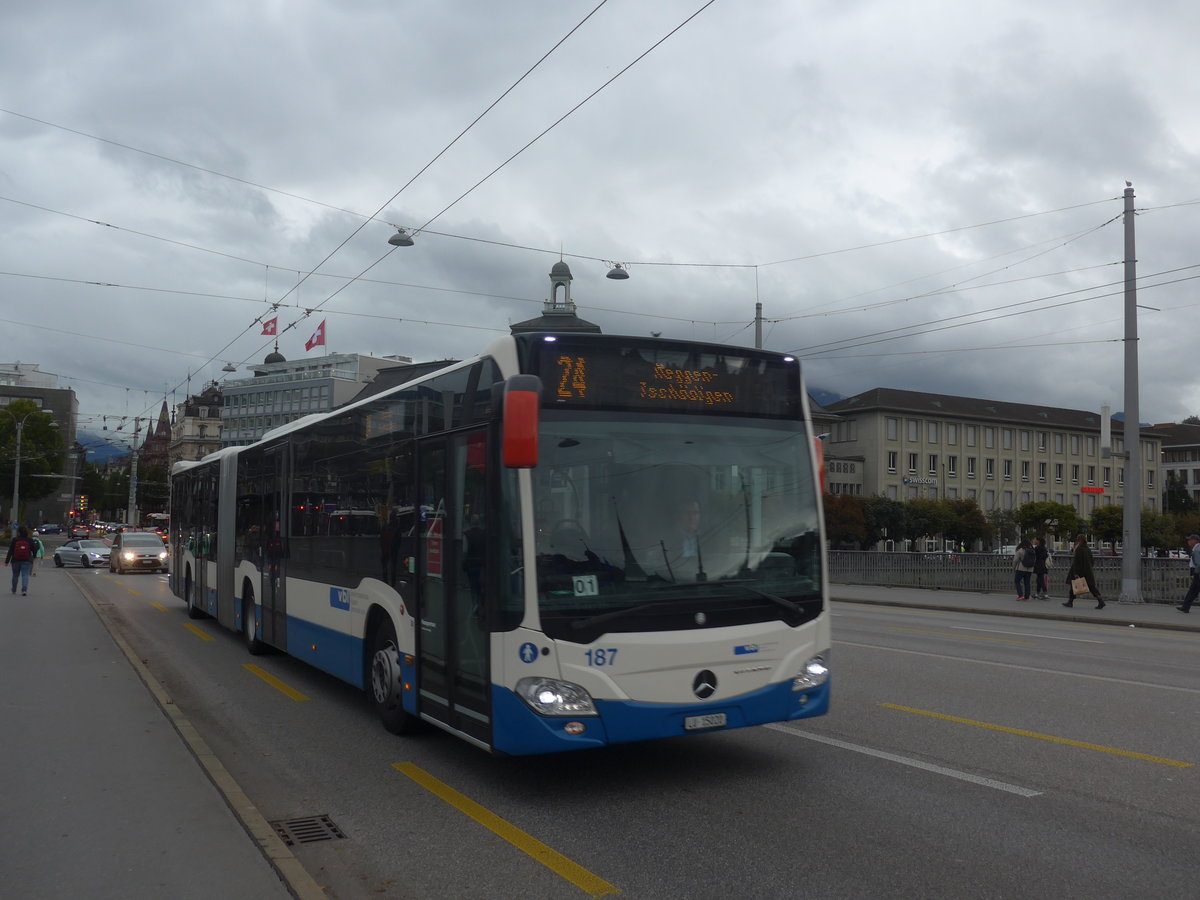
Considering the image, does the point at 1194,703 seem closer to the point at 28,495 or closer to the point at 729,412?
the point at 729,412

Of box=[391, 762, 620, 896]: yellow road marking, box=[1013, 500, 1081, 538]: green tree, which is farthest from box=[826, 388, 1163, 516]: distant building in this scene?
box=[391, 762, 620, 896]: yellow road marking

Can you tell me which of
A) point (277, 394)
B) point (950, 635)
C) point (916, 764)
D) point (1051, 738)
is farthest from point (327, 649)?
point (277, 394)

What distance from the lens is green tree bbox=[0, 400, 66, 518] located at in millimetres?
81938

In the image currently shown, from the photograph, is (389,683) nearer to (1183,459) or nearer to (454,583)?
(454,583)

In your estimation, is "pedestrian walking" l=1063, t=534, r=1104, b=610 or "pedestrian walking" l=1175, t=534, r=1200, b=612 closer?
"pedestrian walking" l=1175, t=534, r=1200, b=612

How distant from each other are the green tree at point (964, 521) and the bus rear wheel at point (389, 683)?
8695cm

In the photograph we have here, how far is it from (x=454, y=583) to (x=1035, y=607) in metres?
21.1

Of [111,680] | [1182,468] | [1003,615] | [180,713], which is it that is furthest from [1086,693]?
[1182,468]

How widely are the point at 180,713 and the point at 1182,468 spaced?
147 m

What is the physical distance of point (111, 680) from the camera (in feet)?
35.3

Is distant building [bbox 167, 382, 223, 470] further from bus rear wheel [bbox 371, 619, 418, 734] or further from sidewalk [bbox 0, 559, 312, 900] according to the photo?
bus rear wheel [bbox 371, 619, 418, 734]

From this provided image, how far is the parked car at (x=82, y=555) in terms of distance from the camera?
4409 cm

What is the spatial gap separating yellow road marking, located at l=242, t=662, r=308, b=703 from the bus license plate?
16.7ft

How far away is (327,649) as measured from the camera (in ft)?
32.4
